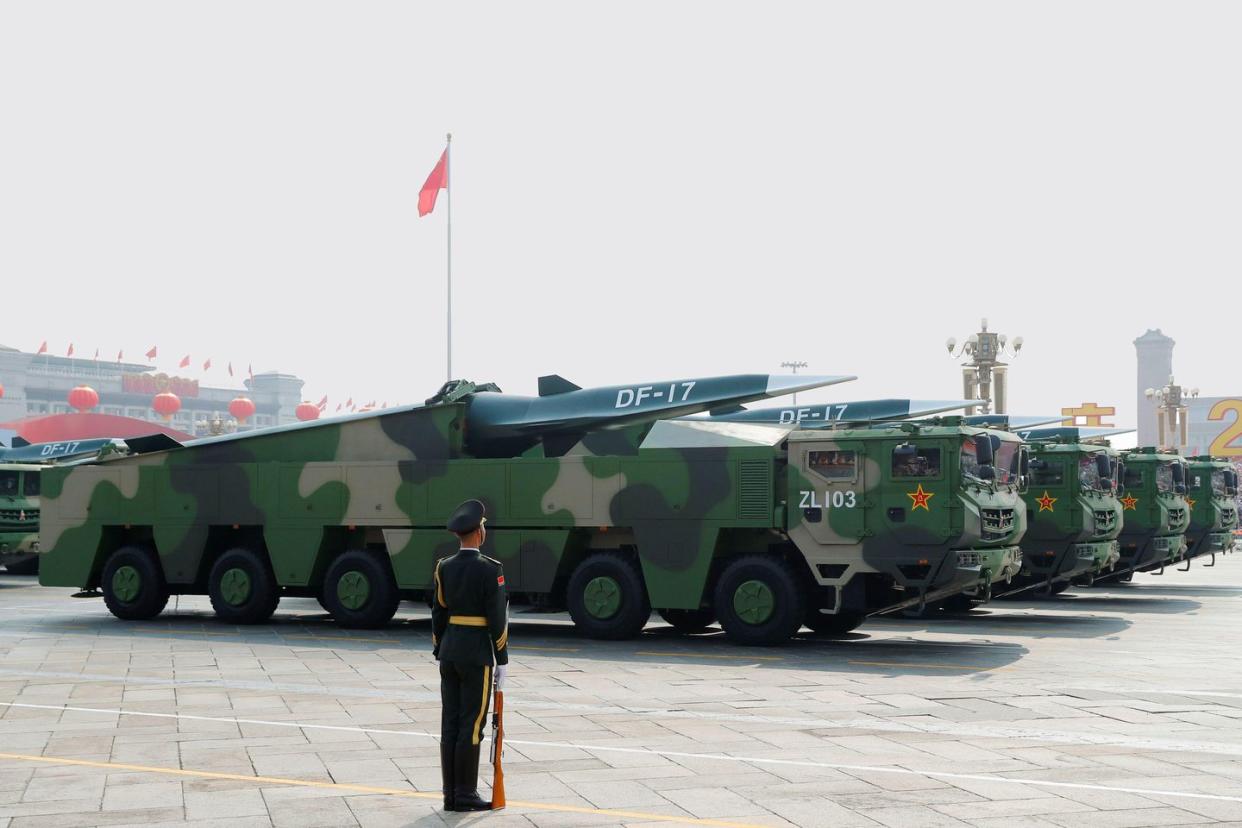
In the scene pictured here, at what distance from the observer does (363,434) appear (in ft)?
60.2

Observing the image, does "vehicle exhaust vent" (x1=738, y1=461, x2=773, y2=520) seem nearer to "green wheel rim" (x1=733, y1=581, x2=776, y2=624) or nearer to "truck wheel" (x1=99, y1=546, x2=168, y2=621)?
"green wheel rim" (x1=733, y1=581, x2=776, y2=624)

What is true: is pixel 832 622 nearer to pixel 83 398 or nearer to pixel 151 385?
pixel 83 398

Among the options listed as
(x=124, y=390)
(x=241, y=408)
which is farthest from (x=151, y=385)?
(x=241, y=408)

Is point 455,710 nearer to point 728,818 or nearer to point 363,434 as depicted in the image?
point 728,818

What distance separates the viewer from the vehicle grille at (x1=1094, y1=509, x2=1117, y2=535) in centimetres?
2008

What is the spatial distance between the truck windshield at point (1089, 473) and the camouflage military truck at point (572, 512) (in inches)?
164

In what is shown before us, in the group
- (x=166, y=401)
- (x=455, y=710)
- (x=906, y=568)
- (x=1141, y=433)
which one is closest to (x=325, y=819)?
(x=455, y=710)

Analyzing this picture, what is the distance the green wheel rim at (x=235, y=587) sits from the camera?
18328 mm

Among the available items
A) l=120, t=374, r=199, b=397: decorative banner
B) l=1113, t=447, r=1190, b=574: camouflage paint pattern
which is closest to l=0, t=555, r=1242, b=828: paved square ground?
l=1113, t=447, r=1190, b=574: camouflage paint pattern

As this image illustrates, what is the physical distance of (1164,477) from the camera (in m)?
23.1

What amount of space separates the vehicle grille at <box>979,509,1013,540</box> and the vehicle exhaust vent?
222 cm

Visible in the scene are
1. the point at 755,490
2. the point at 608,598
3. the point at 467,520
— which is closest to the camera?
the point at 467,520

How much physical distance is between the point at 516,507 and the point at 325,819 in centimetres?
981

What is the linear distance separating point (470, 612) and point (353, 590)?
34.8 ft
